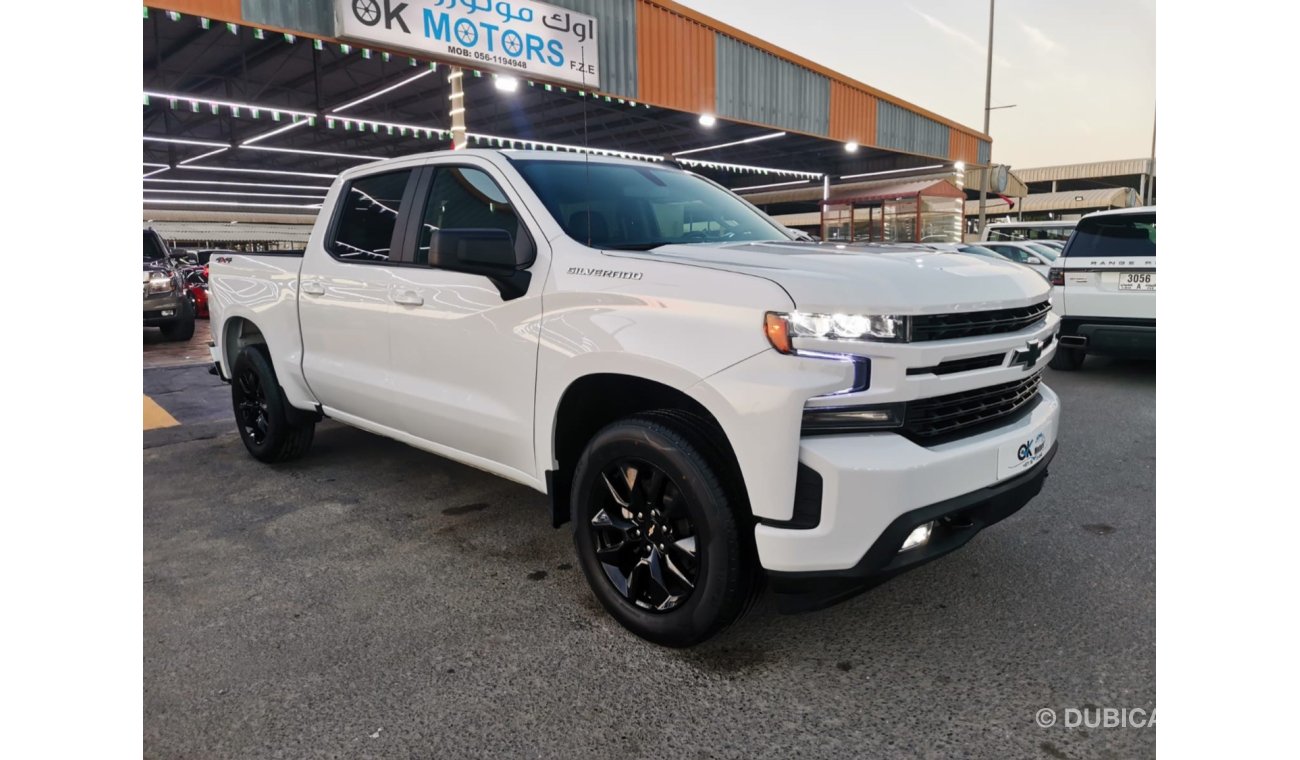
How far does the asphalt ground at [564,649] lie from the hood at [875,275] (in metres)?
1.20

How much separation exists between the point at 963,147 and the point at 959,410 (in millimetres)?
27893

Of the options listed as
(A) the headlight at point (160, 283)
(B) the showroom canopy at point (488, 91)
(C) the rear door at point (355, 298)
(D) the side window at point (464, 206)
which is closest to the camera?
(D) the side window at point (464, 206)

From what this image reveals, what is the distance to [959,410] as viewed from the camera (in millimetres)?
2605

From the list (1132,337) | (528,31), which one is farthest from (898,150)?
(1132,337)

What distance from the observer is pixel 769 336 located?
2.39 m

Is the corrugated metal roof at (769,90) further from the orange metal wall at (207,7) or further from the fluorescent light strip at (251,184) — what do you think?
the fluorescent light strip at (251,184)

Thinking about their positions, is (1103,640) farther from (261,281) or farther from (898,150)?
(898,150)

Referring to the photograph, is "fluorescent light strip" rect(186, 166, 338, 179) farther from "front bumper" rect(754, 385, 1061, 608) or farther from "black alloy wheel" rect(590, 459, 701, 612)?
"front bumper" rect(754, 385, 1061, 608)

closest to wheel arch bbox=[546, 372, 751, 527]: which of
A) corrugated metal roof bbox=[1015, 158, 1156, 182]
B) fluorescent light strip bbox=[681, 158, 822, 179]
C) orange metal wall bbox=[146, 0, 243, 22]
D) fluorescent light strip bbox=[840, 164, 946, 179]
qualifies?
orange metal wall bbox=[146, 0, 243, 22]

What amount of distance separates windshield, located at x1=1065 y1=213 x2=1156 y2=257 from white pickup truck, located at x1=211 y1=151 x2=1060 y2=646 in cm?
519

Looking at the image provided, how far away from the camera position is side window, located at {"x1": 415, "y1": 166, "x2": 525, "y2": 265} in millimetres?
3441

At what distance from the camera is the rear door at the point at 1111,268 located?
7344mm

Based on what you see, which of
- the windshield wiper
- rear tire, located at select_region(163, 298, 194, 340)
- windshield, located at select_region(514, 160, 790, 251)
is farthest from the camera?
rear tire, located at select_region(163, 298, 194, 340)

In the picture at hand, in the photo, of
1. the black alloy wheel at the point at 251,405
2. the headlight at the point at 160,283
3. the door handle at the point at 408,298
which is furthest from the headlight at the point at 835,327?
the headlight at the point at 160,283
